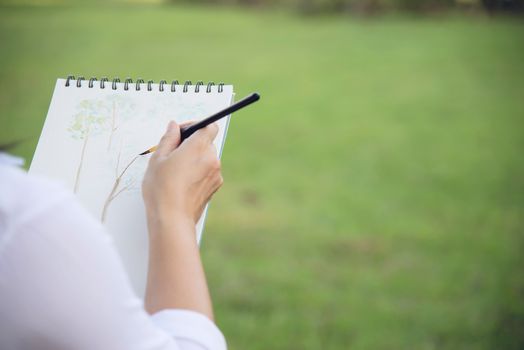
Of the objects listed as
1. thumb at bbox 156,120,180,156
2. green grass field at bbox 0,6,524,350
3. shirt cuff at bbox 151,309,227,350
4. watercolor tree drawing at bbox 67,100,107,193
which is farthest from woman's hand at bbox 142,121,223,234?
green grass field at bbox 0,6,524,350

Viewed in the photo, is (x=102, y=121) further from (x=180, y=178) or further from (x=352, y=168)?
(x=352, y=168)

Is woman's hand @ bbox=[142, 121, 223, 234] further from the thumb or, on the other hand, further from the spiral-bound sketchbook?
the spiral-bound sketchbook

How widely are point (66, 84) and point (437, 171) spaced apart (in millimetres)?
3930

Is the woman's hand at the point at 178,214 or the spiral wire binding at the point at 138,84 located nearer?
the woman's hand at the point at 178,214

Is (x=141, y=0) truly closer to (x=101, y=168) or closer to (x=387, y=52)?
(x=387, y=52)

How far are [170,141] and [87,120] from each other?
0.27 metres

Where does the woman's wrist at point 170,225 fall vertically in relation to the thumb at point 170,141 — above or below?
below

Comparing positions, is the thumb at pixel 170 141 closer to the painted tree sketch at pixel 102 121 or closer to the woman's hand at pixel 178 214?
the woman's hand at pixel 178 214

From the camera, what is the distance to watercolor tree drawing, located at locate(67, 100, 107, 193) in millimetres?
1033

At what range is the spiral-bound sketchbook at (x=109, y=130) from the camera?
38.5 inches

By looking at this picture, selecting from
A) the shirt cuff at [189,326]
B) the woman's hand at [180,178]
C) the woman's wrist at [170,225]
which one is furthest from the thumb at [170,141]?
the shirt cuff at [189,326]

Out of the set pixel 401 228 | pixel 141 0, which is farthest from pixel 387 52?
pixel 141 0

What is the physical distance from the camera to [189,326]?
0.68 metres

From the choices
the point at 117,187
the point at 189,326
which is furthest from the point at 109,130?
the point at 189,326
